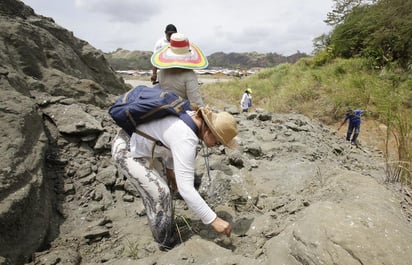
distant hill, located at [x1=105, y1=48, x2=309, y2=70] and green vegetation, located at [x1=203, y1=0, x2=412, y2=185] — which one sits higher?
distant hill, located at [x1=105, y1=48, x2=309, y2=70]

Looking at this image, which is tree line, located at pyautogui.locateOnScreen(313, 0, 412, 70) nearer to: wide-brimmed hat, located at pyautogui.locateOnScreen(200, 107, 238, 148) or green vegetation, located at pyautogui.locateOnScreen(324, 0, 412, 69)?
green vegetation, located at pyautogui.locateOnScreen(324, 0, 412, 69)

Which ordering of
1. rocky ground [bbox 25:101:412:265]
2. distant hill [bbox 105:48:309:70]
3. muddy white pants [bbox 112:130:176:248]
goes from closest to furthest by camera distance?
rocky ground [bbox 25:101:412:265] → muddy white pants [bbox 112:130:176:248] → distant hill [bbox 105:48:309:70]

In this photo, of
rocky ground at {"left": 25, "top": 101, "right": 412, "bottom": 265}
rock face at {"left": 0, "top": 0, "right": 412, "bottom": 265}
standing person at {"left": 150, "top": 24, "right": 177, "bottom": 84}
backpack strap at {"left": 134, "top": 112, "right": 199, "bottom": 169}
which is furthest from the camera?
standing person at {"left": 150, "top": 24, "right": 177, "bottom": 84}

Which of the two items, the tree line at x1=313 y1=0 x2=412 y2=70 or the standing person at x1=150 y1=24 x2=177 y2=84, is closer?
the standing person at x1=150 y1=24 x2=177 y2=84

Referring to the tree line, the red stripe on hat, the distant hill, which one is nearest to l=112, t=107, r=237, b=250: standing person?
the red stripe on hat

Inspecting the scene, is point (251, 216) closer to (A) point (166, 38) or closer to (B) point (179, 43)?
(B) point (179, 43)

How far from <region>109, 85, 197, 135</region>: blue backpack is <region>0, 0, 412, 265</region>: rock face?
0.54m

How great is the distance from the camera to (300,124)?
6.68m

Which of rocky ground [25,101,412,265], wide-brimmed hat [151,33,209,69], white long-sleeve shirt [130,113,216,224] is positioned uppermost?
wide-brimmed hat [151,33,209,69]

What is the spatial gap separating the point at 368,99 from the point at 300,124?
4055mm

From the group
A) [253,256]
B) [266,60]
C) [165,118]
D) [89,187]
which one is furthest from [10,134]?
[266,60]

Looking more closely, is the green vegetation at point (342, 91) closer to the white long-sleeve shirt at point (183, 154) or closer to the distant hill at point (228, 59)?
the white long-sleeve shirt at point (183, 154)

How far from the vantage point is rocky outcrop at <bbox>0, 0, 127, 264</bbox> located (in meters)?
2.29

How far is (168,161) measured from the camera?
2615 millimetres
